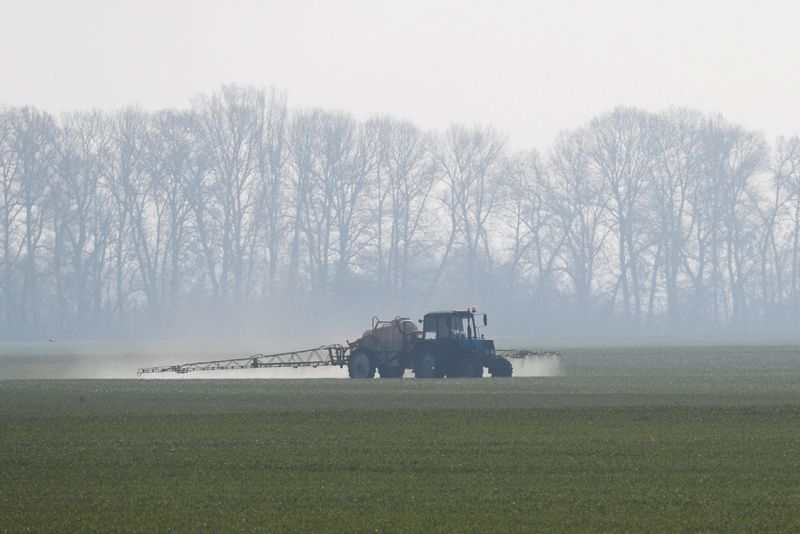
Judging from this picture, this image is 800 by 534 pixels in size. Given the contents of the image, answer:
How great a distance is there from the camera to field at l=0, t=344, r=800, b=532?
18.5 m

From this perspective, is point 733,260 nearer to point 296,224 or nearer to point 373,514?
point 296,224

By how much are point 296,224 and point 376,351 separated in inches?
2827

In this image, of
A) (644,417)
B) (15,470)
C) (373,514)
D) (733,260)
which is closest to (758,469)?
(373,514)

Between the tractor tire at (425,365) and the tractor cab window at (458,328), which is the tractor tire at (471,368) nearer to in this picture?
the tractor cab window at (458,328)

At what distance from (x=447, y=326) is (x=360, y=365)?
3751 millimetres

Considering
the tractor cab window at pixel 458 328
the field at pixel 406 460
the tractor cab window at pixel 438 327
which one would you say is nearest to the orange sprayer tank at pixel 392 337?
the tractor cab window at pixel 438 327

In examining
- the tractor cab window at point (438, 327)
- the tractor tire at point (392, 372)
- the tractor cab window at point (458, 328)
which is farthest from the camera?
the tractor tire at point (392, 372)

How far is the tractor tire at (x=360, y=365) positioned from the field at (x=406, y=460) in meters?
13.2

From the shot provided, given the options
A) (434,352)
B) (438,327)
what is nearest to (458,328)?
(438,327)

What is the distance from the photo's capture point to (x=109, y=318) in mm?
131125

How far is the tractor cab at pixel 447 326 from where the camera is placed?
176 ft

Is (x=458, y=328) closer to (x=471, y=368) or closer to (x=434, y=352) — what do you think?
(x=434, y=352)

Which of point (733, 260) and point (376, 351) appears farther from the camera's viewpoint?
point (733, 260)

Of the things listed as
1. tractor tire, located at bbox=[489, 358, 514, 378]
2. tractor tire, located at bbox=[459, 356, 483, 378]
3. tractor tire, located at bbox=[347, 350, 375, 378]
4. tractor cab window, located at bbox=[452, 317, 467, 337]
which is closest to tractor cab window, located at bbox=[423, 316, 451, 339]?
tractor cab window, located at bbox=[452, 317, 467, 337]
